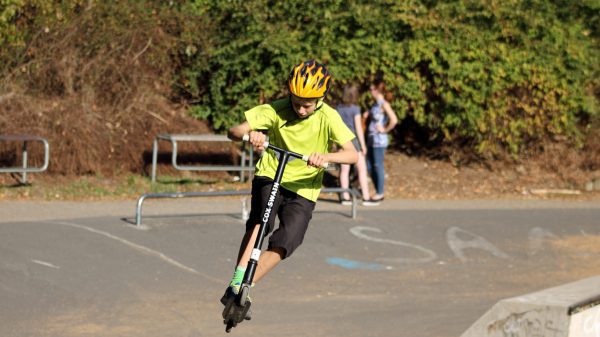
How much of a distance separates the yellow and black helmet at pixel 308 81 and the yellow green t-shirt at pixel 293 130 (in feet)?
1.25

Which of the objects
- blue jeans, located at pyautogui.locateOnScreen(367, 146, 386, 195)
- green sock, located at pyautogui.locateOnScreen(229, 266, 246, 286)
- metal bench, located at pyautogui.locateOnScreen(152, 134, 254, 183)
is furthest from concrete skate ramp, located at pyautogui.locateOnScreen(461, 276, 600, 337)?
metal bench, located at pyautogui.locateOnScreen(152, 134, 254, 183)

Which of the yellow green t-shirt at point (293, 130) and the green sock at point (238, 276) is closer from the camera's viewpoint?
the green sock at point (238, 276)

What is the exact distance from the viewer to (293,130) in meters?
7.63

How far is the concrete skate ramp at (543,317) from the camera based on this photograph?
6688 mm

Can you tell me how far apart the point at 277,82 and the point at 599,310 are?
33.8 feet

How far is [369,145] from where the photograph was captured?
610 inches

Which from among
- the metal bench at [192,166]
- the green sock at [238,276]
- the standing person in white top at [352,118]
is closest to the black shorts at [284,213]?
the green sock at [238,276]

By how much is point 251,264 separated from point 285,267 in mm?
4378

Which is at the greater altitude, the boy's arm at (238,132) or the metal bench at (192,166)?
the boy's arm at (238,132)

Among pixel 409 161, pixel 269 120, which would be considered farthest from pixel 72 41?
pixel 269 120

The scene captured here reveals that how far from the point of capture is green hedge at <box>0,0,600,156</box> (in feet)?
56.1

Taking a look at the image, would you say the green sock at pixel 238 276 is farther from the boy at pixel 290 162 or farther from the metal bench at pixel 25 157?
the metal bench at pixel 25 157

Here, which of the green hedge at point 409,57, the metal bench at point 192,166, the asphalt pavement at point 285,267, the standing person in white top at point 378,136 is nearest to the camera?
the asphalt pavement at point 285,267

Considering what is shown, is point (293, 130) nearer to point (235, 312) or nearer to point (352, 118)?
point (235, 312)
